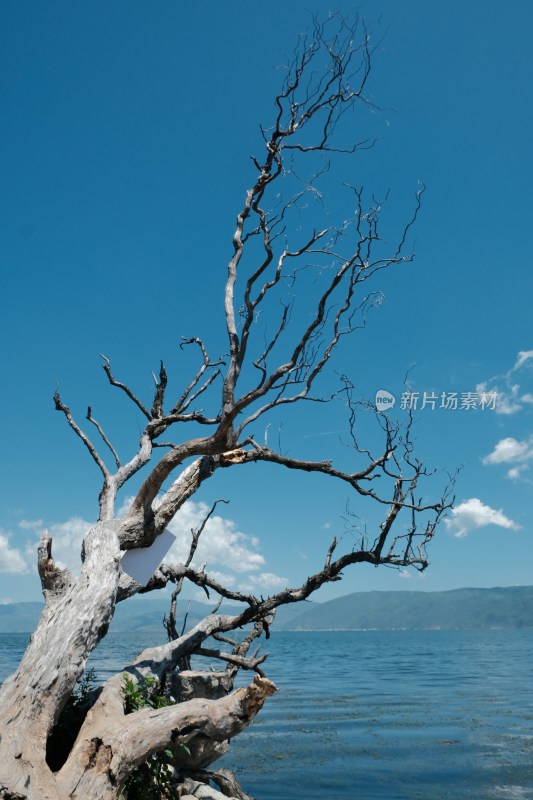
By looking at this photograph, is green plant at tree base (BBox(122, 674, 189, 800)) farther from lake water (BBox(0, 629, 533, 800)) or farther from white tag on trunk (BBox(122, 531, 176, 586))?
lake water (BBox(0, 629, 533, 800))

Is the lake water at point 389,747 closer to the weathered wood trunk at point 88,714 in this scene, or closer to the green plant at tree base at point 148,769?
the green plant at tree base at point 148,769

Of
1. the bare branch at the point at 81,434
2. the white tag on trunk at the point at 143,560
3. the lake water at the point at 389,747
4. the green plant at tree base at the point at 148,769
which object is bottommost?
the lake water at the point at 389,747

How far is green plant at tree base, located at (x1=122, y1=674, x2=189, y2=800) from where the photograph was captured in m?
6.51

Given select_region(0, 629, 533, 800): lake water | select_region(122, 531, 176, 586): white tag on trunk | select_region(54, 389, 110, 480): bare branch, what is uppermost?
select_region(54, 389, 110, 480): bare branch

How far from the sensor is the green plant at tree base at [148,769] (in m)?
6.51

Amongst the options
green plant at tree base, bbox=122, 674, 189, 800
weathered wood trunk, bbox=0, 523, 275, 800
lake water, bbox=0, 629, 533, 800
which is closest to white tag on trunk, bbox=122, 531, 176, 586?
weathered wood trunk, bbox=0, 523, 275, 800

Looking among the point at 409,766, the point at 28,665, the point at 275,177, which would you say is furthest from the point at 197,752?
the point at 409,766

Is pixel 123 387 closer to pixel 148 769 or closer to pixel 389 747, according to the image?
pixel 148 769

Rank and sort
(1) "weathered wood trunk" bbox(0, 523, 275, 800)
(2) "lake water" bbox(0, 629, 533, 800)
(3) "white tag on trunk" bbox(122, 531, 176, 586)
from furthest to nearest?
(2) "lake water" bbox(0, 629, 533, 800) → (3) "white tag on trunk" bbox(122, 531, 176, 586) → (1) "weathered wood trunk" bbox(0, 523, 275, 800)

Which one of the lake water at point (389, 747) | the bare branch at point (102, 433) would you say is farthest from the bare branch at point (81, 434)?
the lake water at point (389, 747)

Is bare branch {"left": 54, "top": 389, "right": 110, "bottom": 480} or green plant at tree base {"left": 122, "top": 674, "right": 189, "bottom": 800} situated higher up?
bare branch {"left": 54, "top": 389, "right": 110, "bottom": 480}

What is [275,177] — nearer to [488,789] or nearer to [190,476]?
[190,476]

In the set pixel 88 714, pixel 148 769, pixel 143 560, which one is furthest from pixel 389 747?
pixel 88 714

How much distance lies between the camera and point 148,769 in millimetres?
6766
